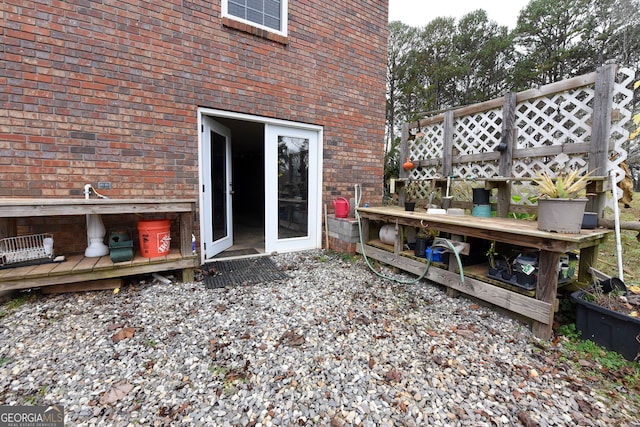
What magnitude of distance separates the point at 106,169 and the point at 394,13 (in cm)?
1582

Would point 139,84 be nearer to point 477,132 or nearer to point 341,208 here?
point 341,208

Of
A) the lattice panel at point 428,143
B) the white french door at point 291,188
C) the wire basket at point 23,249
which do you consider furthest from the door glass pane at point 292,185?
the wire basket at point 23,249

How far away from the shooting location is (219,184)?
3.92 metres

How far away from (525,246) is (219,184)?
12.2 feet

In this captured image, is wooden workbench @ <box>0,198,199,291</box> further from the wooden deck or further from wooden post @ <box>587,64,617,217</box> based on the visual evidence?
wooden post @ <box>587,64,617,217</box>

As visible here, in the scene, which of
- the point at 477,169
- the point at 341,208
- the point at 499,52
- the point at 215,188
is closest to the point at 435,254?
the point at 341,208

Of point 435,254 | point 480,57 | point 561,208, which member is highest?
point 480,57

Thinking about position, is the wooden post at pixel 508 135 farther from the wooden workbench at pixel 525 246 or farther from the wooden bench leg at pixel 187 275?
the wooden bench leg at pixel 187 275

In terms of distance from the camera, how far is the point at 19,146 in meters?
2.61

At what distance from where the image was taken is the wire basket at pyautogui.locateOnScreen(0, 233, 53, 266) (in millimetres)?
2391

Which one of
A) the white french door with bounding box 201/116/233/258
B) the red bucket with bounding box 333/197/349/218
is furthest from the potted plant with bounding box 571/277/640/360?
the white french door with bounding box 201/116/233/258

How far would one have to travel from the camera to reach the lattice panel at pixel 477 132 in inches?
143

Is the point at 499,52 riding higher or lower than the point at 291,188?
higher

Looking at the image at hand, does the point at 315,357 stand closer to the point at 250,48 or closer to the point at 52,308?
the point at 52,308
